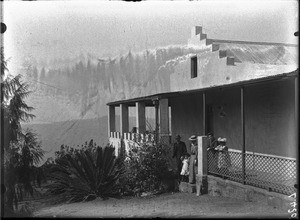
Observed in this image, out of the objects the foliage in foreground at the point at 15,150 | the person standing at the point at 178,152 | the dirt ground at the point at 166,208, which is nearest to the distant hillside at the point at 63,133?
the dirt ground at the point at 166,208

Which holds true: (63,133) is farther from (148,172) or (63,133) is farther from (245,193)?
(245,193)

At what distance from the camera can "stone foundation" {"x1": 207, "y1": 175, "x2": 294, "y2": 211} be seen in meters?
8.88

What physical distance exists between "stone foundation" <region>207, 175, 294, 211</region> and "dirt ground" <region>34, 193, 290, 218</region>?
157 millimetres

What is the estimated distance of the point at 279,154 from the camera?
12.6 meters

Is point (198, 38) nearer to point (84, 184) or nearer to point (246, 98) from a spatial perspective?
point (246, 98)

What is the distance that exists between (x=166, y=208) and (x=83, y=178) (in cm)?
403

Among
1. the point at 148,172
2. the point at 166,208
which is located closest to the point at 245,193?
the point at 166,208

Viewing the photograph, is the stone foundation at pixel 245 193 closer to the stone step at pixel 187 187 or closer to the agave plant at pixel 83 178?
the stone step at pixel 187 187

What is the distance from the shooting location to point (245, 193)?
33.9 feet

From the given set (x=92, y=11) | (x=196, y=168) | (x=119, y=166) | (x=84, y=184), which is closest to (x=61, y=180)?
(x=84, y=184)

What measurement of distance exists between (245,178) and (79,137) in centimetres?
954

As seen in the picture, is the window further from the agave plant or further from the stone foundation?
the stone foundation

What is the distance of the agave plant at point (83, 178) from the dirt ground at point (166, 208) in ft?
1.29

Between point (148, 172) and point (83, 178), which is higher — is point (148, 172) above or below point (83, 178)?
above
